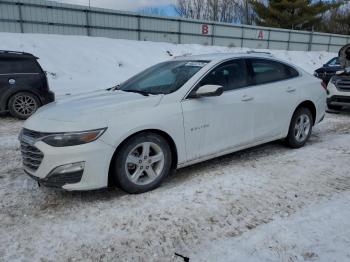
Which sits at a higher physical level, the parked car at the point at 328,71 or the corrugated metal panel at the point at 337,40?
the corrugated metal panel at the point at 337,40

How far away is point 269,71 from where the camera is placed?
17.2 ft

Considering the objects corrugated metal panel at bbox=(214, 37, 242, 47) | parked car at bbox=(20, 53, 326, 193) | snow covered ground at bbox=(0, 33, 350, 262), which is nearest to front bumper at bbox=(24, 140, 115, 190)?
parked car at bbox=(20, 53, 326, 193)

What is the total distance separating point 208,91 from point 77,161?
1.72 metres

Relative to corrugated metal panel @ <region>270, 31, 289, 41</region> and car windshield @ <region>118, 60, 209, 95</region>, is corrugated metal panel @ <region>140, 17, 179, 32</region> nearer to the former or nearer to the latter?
corrugated metal panel @ <region>270, 31, 289, 41</region>

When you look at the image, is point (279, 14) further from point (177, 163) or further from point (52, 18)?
point (177, 163)

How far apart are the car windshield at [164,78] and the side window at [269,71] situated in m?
0.89

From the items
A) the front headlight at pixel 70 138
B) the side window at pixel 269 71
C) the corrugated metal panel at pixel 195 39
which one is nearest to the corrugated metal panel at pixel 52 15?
the corrugated metal panel at pixel 195 39

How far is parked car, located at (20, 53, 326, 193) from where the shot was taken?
11.4 feet

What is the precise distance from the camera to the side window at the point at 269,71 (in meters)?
5.01

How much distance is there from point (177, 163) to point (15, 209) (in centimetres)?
184

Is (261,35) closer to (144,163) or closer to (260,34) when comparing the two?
(260,34)

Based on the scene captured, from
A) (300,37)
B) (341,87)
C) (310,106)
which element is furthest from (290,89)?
(300,37)

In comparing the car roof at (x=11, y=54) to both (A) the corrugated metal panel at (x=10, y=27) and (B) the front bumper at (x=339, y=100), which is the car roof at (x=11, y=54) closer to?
(B) the front bumper at (x=339, y=100)

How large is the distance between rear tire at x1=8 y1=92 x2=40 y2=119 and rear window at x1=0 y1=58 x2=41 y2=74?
57 cm
